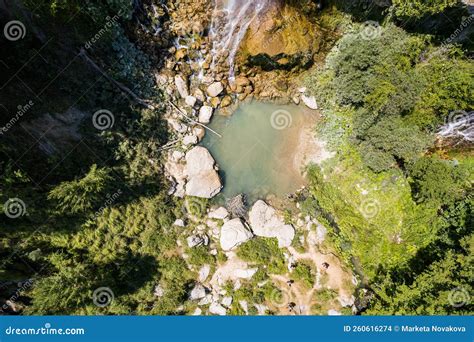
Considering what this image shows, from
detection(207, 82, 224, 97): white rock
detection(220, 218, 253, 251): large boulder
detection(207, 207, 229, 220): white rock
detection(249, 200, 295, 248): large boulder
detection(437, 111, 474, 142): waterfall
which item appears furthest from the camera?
detection(249, 200, 295, 248): large boulder

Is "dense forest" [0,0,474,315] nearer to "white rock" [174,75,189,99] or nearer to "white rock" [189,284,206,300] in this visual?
"white rock" [189,284,206,300]

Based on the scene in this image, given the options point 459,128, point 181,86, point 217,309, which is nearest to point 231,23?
point 181,86

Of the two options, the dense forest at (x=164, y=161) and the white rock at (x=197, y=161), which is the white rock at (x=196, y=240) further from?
the white rock at (x=197, y=161)

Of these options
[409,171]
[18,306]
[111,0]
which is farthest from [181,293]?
[111,0]

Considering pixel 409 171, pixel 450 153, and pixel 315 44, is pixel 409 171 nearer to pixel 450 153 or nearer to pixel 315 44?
pixel 450 153

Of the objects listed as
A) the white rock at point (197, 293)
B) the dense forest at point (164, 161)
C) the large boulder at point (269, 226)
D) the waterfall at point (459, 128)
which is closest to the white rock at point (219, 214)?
the dense forest at point (164, 161)

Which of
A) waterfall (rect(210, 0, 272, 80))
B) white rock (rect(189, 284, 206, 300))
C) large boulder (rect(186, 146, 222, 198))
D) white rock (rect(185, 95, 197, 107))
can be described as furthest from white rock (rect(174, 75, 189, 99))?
white rock (rect(189, 284, 206, 300))
